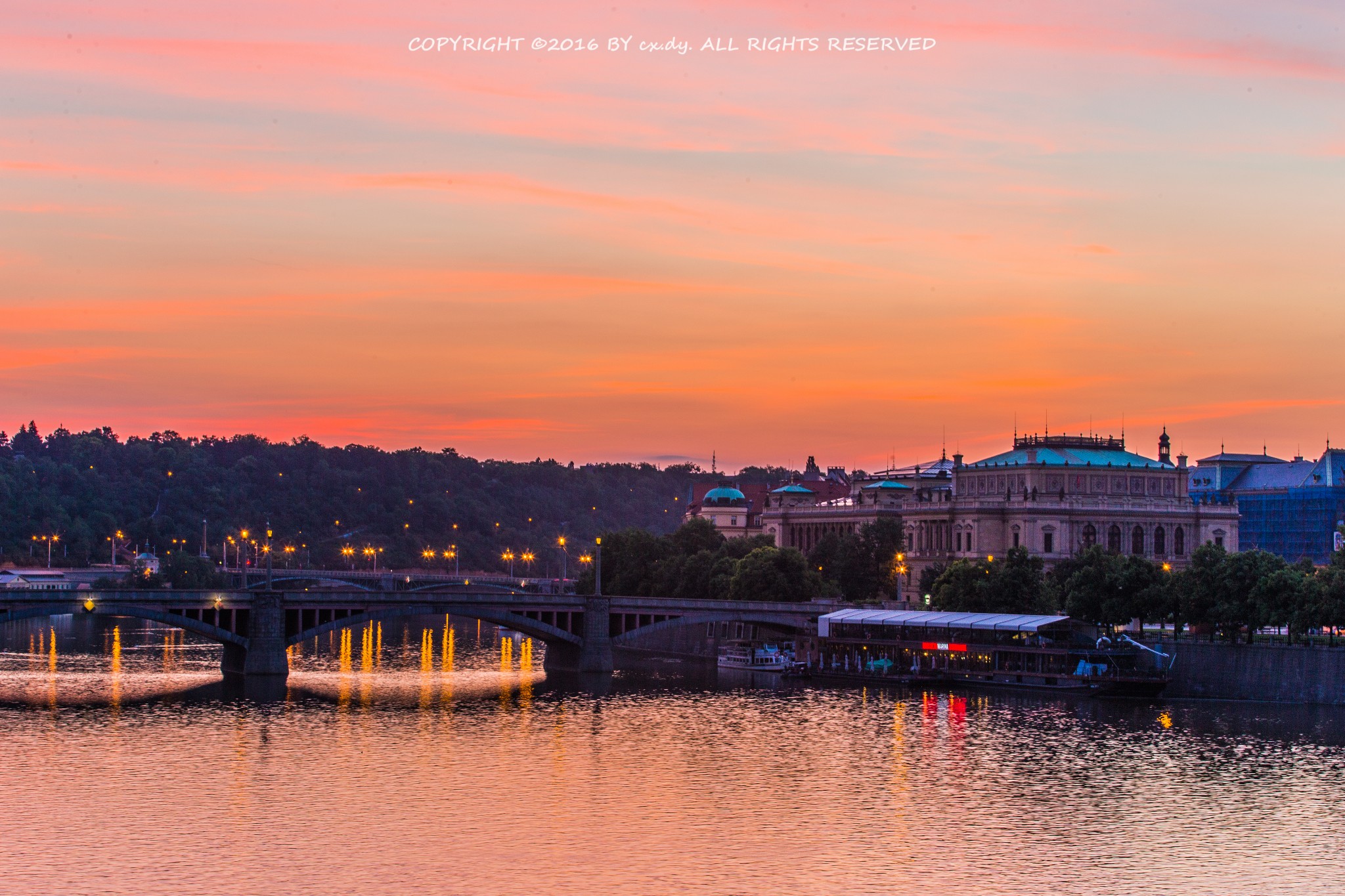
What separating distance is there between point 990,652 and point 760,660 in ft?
83.9

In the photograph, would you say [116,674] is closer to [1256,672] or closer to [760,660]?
[760,660]

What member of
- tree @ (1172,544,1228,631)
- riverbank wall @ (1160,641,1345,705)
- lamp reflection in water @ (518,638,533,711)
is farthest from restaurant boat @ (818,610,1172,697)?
lamp reflection in water @ (518,638,533,711)

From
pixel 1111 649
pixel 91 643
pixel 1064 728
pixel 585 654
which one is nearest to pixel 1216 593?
pixel 1111 649

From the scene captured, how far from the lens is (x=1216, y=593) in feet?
448

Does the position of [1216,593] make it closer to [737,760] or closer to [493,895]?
[737,760]

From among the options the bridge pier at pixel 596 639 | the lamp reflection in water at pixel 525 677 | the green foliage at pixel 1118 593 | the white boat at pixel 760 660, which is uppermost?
the green foliage at pixel 1118 593

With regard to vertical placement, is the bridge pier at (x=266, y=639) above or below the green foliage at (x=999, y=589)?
below

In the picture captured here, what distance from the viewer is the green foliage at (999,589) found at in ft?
521

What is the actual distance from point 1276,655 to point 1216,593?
9605 millimetres

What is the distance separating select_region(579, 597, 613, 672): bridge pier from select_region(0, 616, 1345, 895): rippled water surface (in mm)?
17226

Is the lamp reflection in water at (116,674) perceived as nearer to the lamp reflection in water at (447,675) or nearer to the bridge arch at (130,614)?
the bridge arch at (130,614)

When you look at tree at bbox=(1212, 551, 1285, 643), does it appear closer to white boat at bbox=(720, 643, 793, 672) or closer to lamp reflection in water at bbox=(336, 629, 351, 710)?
white boat at bbox=(720, 643, 793, 672)

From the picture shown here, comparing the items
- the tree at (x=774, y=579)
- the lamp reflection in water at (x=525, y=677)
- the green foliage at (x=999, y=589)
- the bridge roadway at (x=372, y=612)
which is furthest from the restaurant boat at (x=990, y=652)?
the lamp reflection in water at (x=525, y=677)

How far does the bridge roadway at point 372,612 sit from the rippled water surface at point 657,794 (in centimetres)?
633
